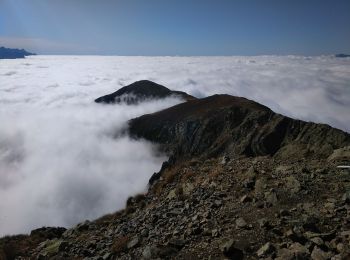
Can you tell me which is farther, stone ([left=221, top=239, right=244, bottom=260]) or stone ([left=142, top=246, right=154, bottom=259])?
stone ([left=142, top=246, right=154, bottom=259])

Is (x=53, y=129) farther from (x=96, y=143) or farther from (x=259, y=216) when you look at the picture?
(x=259, y=216)

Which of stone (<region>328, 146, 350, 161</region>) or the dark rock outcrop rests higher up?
stone (<region>328, 146, 350, 161</region>)

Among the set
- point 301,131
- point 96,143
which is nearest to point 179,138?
point 301,131

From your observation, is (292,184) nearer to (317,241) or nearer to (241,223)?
(241,223)

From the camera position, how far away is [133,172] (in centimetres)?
7694

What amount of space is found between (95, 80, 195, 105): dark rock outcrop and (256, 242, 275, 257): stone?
Result: 9605 centimetres

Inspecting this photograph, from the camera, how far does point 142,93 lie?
11925 centimetres

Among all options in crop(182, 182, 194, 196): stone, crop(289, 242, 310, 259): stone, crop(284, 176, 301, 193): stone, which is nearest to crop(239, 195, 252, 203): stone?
crop(284, 176, 301, 193): stone

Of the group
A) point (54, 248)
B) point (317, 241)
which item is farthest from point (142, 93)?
point (317, 241)

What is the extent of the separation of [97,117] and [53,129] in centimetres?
2875

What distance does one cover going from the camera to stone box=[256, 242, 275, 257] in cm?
1150

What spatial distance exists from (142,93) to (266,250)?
110 m

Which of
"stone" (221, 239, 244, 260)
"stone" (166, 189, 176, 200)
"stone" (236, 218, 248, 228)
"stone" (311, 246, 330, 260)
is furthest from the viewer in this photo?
"stone" (166, 189, 176, 200)

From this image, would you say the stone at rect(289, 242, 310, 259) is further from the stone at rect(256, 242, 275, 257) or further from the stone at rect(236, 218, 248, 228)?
the stone at rect(236, 218, 248, 228)
